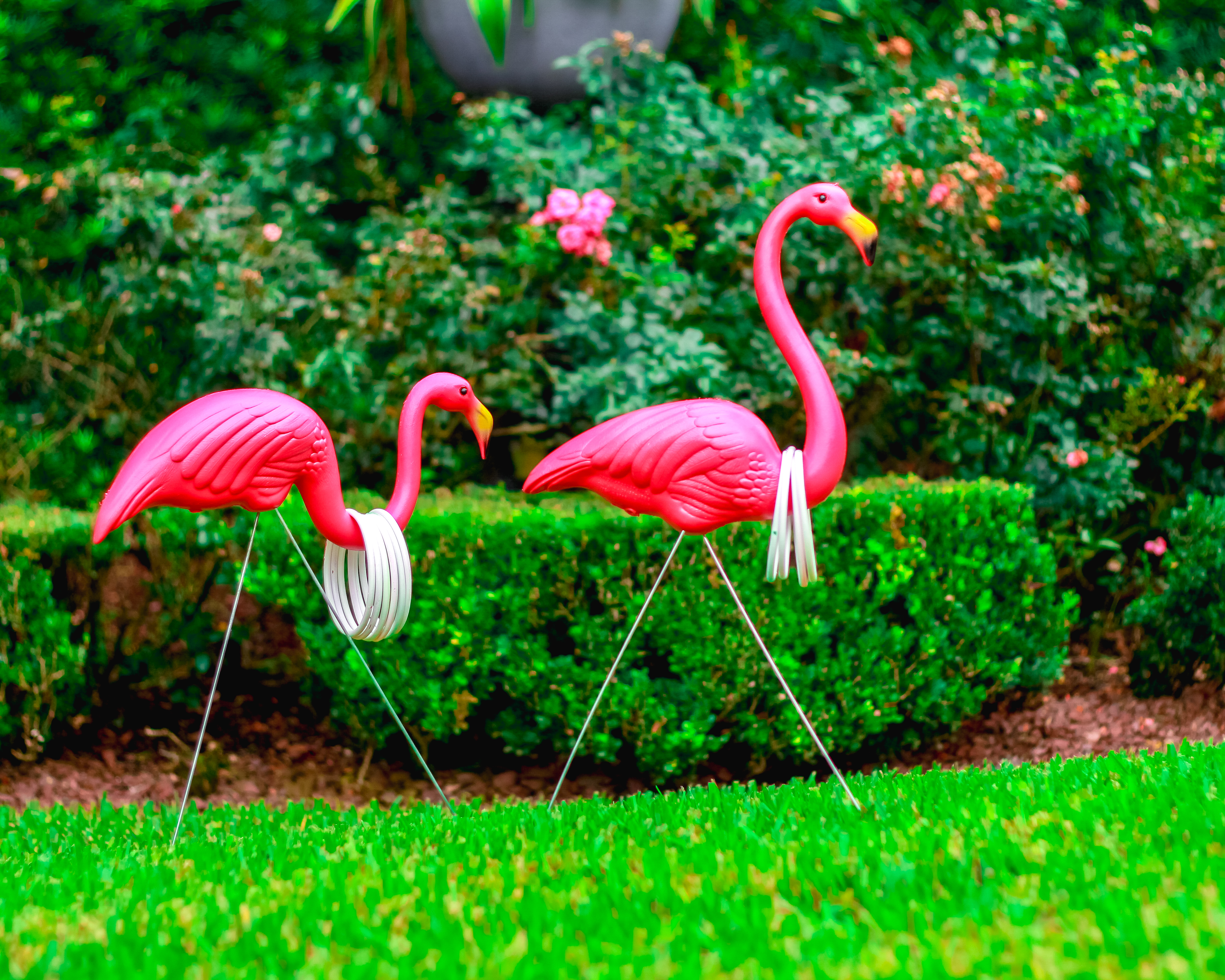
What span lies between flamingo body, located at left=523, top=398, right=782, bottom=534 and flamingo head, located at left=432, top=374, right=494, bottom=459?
31 centimetres

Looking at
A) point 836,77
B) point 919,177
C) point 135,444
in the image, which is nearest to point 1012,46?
point 836,77

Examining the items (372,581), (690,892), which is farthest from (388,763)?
(690,892)

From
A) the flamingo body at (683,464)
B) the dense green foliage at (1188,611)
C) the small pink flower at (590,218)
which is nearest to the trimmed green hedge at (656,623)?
the dense green foliage at (1188,611)

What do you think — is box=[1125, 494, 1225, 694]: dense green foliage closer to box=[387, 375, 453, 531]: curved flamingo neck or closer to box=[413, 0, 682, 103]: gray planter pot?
box=[387, 375, 453, 531]: curved flamingo neck

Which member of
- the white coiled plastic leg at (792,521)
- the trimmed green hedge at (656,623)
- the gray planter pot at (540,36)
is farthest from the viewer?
the gray planter pot at (540,36)

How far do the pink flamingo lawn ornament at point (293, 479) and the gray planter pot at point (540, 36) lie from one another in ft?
10.4

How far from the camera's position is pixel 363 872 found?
2.83 metres

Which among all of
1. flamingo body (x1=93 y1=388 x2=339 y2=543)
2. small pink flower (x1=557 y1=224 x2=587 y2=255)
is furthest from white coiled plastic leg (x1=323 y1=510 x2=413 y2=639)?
small pink flower (x1=557 y1=224 x2=587 y2=255)

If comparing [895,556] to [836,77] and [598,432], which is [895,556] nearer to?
[598,432]

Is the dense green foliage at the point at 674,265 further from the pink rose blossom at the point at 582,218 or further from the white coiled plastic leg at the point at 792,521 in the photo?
the white coiled plastic leg at the point at 792,521

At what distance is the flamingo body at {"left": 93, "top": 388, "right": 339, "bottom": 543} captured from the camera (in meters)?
3.09

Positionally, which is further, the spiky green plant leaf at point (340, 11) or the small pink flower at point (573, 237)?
the spiky green plant leaf at point (340, 11)

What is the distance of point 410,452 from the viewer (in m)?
3.58

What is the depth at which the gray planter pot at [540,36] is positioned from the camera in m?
6.07
